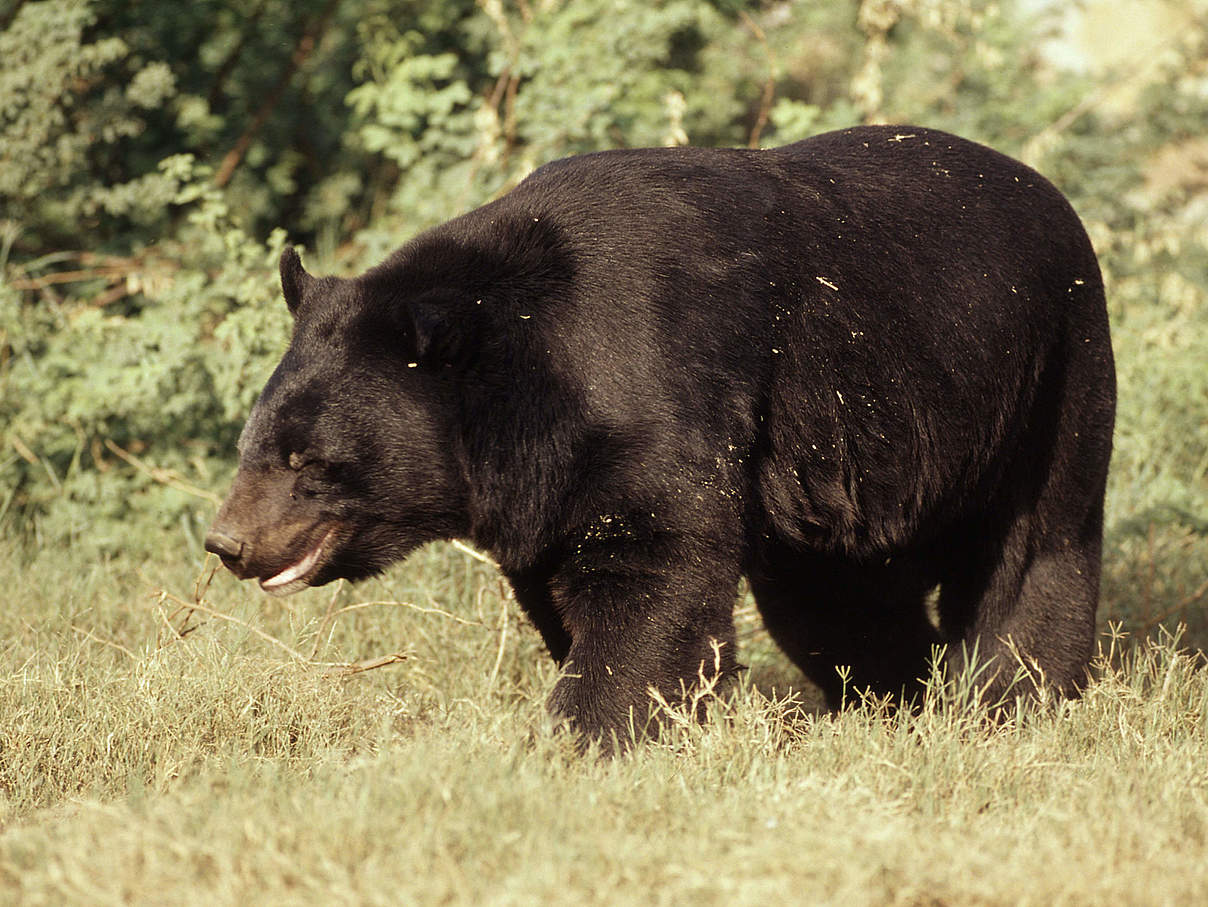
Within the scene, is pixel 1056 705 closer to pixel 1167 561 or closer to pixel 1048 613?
pixel 1048 613

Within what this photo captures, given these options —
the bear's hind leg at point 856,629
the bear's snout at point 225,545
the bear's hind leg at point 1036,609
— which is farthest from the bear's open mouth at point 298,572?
the bear's hind leg at point 1036,609

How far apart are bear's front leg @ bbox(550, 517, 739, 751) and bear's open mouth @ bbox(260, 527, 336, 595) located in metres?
0.71

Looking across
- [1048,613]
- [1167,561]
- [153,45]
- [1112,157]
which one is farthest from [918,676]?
[1112,157]

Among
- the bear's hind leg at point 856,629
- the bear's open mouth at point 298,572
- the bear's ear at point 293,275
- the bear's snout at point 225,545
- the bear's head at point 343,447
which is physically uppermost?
the bear's ear at point 293,275

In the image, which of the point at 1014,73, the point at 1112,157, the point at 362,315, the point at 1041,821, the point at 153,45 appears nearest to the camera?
the point at 1041,821

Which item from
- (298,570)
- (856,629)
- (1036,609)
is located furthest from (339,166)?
(1036,609)

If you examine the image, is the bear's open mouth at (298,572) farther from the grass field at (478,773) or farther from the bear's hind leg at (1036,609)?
the bear's hind leg at (1036,609)

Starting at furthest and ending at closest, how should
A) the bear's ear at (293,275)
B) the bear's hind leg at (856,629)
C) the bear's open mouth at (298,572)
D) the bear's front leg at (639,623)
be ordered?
the bear's hind leg at (856,629), the bear's ear at (293,275), the bear's open mouth at (298,572), the bear's front leg at (639,623)

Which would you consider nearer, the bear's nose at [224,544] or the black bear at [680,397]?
the black bear at [680,397]

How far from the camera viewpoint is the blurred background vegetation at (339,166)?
6.61m

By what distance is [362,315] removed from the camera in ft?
13.1

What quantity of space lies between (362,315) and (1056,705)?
2.49m

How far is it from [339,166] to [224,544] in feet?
20.5

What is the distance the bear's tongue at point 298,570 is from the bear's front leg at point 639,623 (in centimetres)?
71
